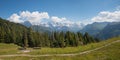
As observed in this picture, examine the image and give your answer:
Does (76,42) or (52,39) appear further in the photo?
(52,39)

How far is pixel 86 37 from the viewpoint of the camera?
140 metres

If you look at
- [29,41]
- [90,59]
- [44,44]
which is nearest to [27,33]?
[29,41]

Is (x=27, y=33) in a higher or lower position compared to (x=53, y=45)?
higher

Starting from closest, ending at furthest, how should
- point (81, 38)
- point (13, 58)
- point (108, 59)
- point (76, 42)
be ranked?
point (108, 59)
point (13, 58)
point (76, 42)
point (81, 38)

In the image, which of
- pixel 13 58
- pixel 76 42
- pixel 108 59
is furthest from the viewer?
pixel 76 42

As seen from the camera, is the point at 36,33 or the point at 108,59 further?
the point at 36,33

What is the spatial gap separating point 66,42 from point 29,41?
2875cm

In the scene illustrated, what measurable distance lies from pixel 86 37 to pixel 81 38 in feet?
23.7

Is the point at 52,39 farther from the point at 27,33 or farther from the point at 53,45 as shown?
the point at 27,33

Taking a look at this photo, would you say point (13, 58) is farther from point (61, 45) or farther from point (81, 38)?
point (81, 38)

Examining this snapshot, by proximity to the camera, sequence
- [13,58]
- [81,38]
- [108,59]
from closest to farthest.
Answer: [108,59] → [13,58] → [81,38]

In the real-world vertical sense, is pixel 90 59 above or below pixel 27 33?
below

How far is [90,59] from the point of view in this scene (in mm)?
47562

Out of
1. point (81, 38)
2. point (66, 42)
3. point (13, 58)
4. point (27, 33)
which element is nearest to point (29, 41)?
point (27, 33)
